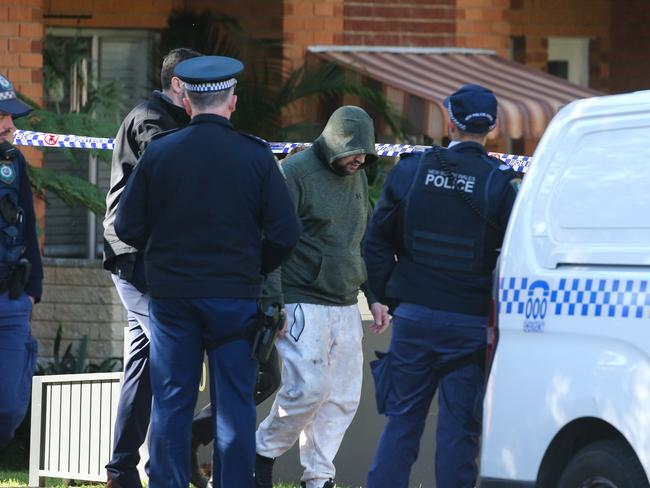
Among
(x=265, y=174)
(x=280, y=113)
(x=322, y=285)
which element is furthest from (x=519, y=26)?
(x=265, y=174)

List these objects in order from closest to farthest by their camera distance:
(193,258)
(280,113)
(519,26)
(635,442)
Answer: (635,442), (193,258), (280,113), (519,26)

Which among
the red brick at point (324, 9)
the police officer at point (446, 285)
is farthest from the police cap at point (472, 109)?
the red brick at point (324, 9)

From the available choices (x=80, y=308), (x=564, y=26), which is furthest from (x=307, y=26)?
(x=564, y=26)

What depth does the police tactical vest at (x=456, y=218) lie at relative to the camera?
6477 mm

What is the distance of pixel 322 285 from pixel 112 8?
6.09m

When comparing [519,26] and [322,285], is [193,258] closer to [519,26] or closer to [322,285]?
[322,285]

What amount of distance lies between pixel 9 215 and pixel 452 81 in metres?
6.21

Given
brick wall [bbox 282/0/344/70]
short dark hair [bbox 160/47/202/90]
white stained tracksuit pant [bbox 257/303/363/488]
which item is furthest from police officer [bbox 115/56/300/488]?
brick wall [bbox 282/0/344/70]

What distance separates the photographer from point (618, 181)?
18.4ft

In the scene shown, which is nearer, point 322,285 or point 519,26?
point 322,285

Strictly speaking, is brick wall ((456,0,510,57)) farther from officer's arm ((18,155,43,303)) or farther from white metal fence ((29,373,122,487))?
officer's arm ((18,155,43,303))

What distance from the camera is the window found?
16.3m

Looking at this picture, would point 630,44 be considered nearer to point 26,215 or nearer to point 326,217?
point 326,217

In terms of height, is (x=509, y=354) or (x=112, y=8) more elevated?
(x=112, y=8)
